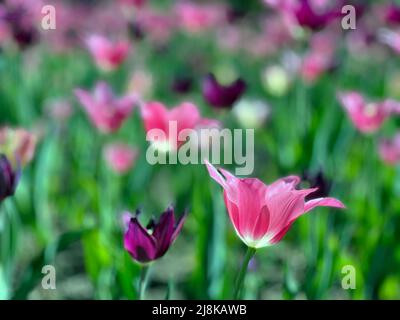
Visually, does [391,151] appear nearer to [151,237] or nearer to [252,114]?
[252,114]

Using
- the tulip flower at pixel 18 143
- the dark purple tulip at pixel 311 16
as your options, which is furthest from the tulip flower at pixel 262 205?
the dark purple tulip at pixel 311 16

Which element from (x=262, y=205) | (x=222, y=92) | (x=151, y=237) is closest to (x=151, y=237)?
(x=151, y=237)

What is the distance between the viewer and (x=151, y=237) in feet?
3.10

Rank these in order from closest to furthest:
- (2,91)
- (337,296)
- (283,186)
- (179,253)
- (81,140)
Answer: (283,186) → (337,296) → (179,253) → (81,140) → (2,91)

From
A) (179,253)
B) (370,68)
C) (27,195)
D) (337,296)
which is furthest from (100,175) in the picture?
(370,68)

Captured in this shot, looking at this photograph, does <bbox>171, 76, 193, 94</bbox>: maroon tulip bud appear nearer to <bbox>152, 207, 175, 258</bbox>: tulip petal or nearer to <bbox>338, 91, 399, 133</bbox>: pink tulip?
<bbox>338, 91, 399, 133</bbox>: pink tulip

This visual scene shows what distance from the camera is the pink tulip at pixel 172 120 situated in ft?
4.26

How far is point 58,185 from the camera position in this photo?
2117 millimetres

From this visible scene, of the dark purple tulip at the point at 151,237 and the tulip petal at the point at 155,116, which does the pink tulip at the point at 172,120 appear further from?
the dark purple tulip at the point at 151,237

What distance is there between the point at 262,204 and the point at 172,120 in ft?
1.51

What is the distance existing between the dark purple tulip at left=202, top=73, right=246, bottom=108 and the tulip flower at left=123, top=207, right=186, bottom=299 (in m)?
0.54

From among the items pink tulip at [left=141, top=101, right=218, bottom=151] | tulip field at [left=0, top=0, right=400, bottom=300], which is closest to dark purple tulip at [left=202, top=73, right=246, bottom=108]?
tulip field at [left=0, top=0, right=400, bottom=300]
